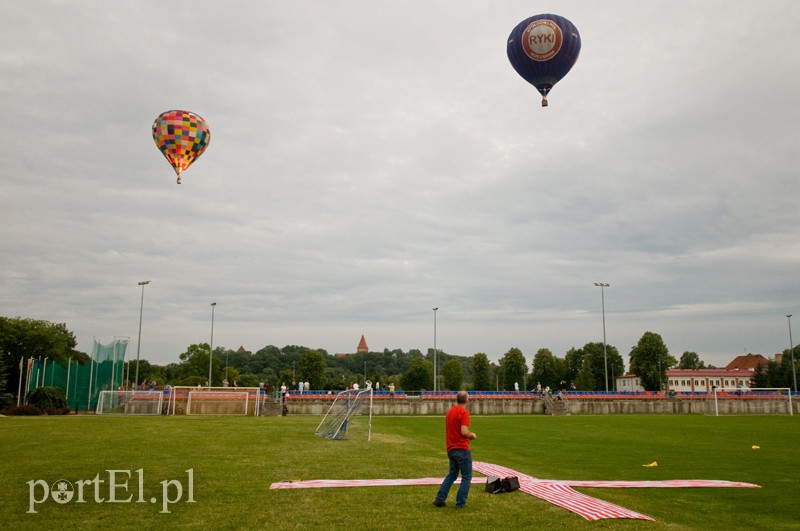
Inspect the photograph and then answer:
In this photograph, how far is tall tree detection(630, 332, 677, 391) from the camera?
111894 millimetres

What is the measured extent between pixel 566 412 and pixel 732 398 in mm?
18307

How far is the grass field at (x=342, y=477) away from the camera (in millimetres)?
9445

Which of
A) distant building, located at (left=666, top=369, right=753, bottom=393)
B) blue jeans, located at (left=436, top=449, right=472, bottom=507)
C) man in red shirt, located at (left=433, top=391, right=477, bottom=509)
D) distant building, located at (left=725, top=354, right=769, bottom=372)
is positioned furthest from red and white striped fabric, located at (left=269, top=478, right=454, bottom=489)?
distant building, located at (left=725, top=354, right=769, bottom=372)

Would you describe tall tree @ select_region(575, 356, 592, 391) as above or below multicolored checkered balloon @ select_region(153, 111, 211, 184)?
below

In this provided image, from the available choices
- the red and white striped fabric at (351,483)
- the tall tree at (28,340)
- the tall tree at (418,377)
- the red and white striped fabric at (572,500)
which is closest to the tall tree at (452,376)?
the tall tree at (418,377)

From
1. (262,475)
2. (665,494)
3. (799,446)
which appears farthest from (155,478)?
(799,446)

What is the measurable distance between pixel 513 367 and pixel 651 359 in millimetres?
26669

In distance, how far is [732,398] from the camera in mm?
64562

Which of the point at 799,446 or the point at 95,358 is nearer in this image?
the point at 799,446

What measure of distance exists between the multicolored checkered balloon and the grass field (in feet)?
65.3

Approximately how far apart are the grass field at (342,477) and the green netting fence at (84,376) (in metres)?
24.3

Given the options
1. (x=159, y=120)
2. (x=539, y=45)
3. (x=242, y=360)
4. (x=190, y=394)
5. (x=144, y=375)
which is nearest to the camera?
(x=539, y=45)

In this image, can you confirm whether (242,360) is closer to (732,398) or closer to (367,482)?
(732,398)

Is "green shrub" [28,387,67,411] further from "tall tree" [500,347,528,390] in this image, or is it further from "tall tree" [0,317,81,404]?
"tall tree" [500,347,528,390]
